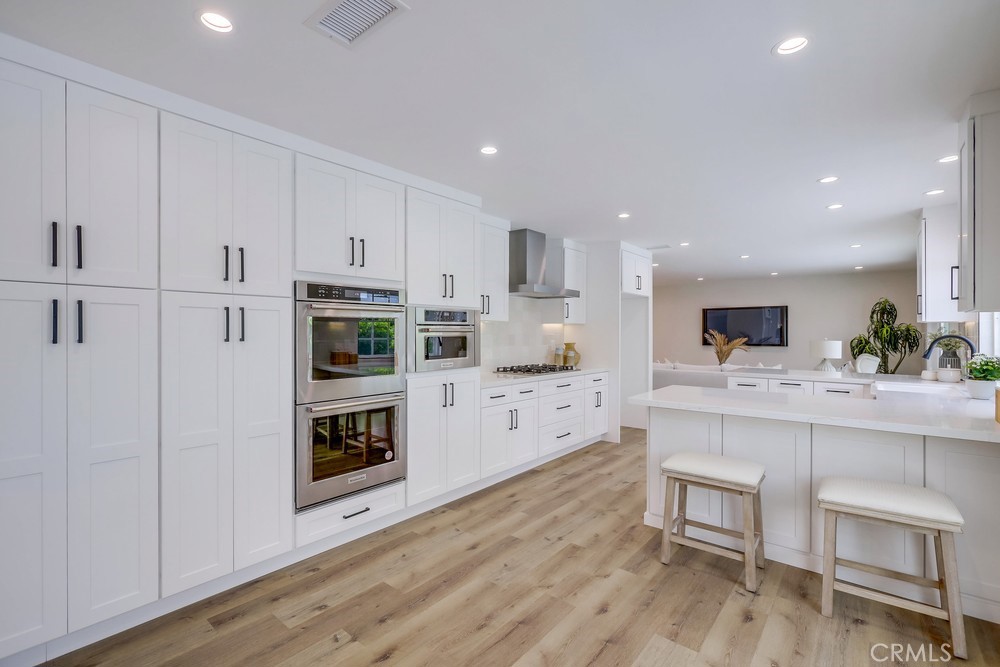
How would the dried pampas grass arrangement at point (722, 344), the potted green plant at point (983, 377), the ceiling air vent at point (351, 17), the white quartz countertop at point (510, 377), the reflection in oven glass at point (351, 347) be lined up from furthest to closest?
the dried pampas grass arrangement at point (722, 344)
the white quartz countertop at point (510, 377)
the potted green plant at point (983, 377)
the reflection in oven glass at point (351, 347)
the ceiling air vent at point (351, 17)

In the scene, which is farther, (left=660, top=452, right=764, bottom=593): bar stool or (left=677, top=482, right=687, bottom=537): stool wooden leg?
(left=677, top=482, right=687, bottom=537): stool wooden leg

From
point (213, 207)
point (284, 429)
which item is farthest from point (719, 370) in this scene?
point (213, 207)

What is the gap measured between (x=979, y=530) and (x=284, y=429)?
3550mm

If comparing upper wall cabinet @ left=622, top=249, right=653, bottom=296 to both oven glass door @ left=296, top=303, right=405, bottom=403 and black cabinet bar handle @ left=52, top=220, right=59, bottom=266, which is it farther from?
black cabinet bar handle @ left=52, top=220, right=59, bottom=266

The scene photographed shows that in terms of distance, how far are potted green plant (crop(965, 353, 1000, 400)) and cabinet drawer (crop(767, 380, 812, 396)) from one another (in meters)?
2.08

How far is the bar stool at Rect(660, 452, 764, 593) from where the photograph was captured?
7.60 ft

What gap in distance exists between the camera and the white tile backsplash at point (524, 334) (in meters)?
4.80

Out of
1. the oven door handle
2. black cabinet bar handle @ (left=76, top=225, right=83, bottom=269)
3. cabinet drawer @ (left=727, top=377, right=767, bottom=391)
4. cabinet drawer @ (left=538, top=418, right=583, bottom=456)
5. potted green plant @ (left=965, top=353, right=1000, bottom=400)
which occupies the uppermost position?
black cabinet bar handle @ (left=76, top=225, right=83, bottom=269)

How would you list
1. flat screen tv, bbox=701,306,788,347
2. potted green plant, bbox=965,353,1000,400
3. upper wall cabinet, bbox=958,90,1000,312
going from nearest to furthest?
upper wall cabinet, bbox=958,90,1000,312
potted green plant, bbox=965,353,1000,400
flat screen tv, bbox=701,306,788,347

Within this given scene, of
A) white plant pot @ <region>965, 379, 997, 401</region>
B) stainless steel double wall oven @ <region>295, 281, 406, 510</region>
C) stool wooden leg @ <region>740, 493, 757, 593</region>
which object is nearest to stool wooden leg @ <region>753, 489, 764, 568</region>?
stool wooden leg @ <region>740, 493, 757, 593</region>

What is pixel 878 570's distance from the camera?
6.97 ft

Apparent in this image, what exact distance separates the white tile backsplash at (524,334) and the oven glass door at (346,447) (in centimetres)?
181

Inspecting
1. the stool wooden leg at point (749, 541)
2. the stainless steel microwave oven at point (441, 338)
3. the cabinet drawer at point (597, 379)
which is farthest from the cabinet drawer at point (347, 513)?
the cabinet drawer at point (597, 379)

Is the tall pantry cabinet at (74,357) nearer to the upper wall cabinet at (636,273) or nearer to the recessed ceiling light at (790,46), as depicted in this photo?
the recessed ceiling light at (790,46)
